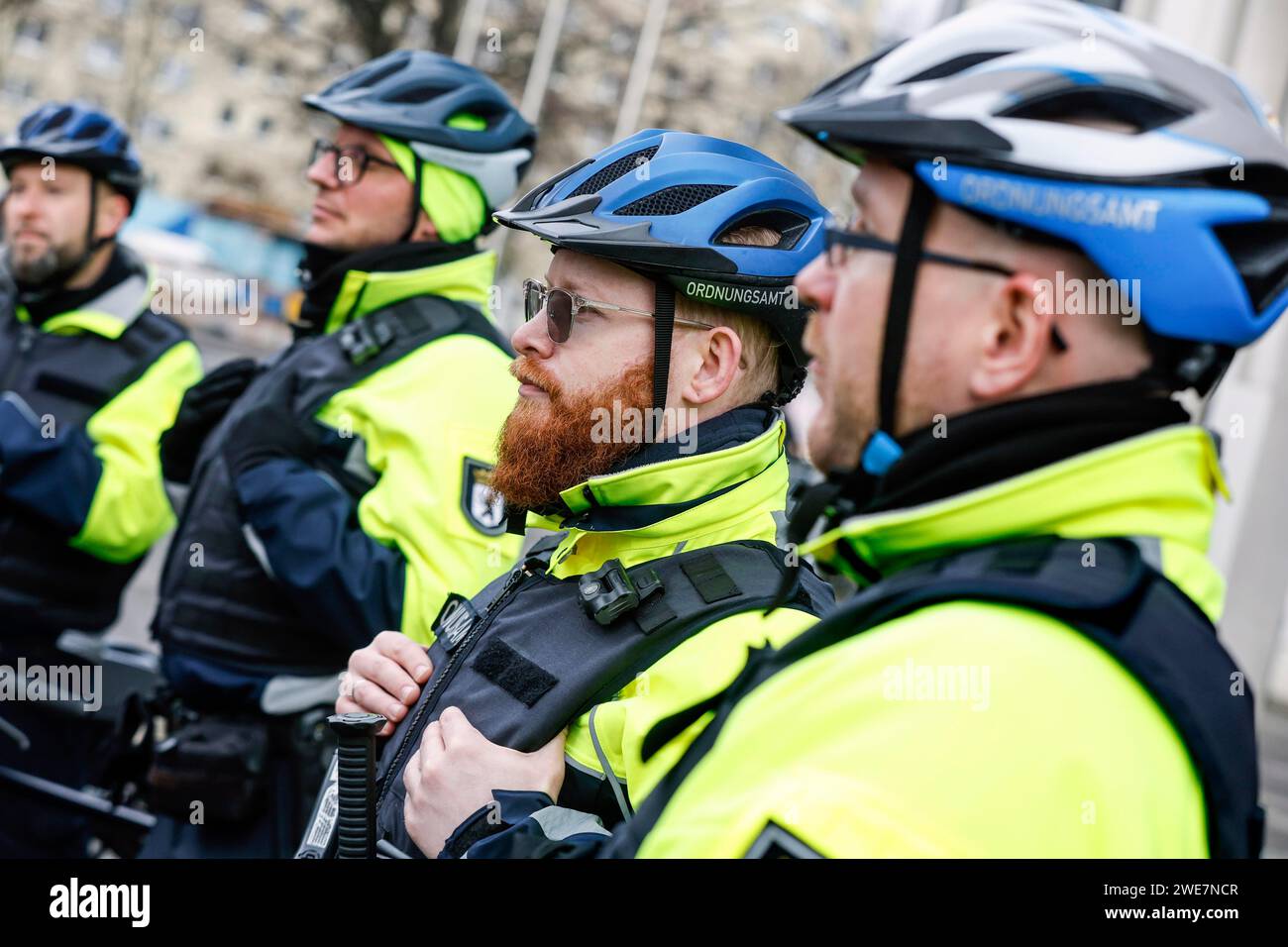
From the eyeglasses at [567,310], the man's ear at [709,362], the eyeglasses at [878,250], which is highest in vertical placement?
the eyeglasses at [878,250]

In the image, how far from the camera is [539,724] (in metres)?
2.06

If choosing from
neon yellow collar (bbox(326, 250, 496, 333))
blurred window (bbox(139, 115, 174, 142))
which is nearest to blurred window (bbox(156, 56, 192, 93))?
blurred window (bbox(139, 115, 174, 142))

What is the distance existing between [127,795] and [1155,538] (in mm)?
3874

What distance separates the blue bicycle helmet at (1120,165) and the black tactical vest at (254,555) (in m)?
2.30

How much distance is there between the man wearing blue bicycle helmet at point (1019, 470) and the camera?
116 centimetres

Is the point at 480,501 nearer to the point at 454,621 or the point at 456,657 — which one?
the point at 454,621

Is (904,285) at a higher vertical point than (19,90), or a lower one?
higher

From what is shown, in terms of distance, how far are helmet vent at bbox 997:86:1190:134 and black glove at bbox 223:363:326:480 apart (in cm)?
249

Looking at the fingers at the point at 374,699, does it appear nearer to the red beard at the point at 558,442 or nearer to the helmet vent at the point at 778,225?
the red beard at the point at 558,442

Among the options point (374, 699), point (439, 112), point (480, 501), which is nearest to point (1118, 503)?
point (374, 699)

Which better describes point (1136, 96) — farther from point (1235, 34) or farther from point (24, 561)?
point (1235, 34)

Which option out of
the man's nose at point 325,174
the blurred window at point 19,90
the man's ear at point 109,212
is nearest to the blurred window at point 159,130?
the blurred window at point 19,90

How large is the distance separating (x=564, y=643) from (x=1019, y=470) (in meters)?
1.05

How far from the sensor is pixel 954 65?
58.1 inches
